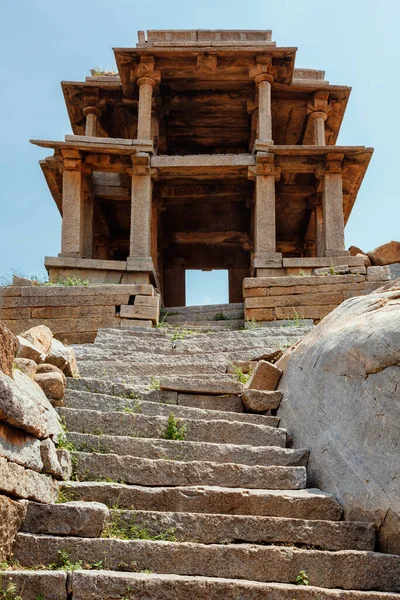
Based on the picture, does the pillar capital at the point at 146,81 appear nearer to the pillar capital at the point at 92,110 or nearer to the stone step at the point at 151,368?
the pillar capital at the point at 92,110

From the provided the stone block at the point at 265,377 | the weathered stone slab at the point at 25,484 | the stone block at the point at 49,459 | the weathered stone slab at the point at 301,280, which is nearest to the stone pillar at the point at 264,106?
the weathered stone slab at the point at 301,280

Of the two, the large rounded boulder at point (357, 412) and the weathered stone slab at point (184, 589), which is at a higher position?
the large rounded boulder at point (357, 412)

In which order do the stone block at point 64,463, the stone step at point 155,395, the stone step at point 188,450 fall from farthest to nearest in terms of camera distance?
the stone step at point 155,395 → the stone step at point 188,450 → the stone block at point 64,463

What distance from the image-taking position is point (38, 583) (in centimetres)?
365

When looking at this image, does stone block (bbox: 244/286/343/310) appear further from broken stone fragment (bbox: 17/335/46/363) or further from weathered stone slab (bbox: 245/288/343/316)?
broken stone fragment (bbox: 17/335/46/363)

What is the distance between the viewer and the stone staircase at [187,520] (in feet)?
12.4

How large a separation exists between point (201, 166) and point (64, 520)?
10.8 meters

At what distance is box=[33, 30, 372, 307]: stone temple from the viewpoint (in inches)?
530

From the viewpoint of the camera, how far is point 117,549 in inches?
157

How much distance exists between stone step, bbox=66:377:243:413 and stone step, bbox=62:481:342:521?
172 centimetres

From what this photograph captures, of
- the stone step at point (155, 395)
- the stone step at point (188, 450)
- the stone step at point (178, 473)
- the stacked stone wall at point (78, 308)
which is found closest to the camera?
the stone step at point (178, 473)

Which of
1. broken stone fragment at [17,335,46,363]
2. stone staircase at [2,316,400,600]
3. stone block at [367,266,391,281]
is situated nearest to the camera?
stone staircase at [2,316,400,600]

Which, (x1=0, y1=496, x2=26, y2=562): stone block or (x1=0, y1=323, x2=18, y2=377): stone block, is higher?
(x1=0, y1=323, x2=18, y2=377): stone block

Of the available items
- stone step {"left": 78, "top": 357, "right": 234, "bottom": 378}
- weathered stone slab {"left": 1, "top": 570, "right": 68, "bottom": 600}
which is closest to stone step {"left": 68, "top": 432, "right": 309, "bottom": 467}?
weathered stone slab {"left": 1, "top": 570, "right": 68, "bottom": 600}
